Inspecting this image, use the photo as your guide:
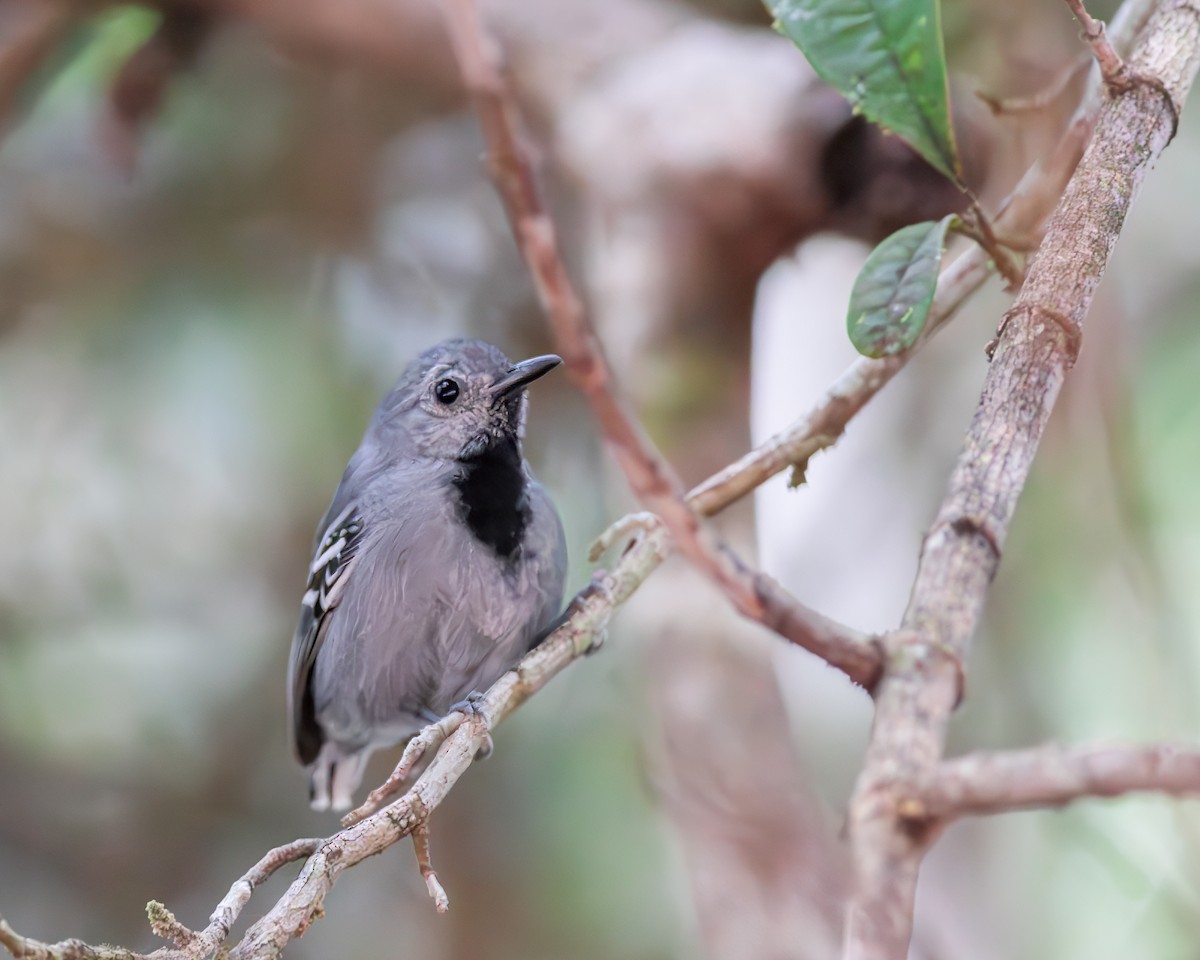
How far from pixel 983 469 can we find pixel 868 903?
0.40m

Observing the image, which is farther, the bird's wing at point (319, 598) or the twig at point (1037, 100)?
the bird's wing at point (319, 598)

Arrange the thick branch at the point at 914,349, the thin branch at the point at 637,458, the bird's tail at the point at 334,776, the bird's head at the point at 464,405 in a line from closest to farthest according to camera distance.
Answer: the thin branch at the point at 637,458, the thick branch at the point at 914,349, the bird's head at the point at 464,405, the bird's tail at the point at 334,776

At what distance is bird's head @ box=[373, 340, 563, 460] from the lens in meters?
1.79

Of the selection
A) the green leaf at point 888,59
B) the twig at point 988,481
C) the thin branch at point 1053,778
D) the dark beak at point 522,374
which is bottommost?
the thin branch at point 1053,778

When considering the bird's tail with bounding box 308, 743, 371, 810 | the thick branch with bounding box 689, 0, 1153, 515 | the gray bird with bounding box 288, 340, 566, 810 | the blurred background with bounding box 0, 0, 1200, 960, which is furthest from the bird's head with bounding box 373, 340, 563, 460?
the bird's tail with bounding box 308, 743, 371, 810

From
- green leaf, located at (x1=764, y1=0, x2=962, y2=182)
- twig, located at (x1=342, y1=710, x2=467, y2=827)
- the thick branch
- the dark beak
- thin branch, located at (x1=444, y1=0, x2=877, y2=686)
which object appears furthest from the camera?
the dark beak

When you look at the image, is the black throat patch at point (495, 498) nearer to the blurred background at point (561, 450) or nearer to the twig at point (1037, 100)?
the blurred background at point (561, 450)

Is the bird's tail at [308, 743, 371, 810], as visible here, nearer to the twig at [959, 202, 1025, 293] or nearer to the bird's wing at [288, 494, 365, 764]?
the bird's wing at [288, 494, 365, 764]

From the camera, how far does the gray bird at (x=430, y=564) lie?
1672mm

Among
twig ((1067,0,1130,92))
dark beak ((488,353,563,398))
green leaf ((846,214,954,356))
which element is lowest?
green leaf ((846,214,954,356))

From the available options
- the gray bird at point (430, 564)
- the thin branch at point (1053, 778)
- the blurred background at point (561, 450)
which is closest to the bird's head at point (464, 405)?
the gray bird at point (430, 564)

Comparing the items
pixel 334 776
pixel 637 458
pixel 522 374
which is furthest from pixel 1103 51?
pixel 334 776

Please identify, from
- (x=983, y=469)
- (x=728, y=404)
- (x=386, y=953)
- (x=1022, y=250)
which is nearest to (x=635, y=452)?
(x=983, y=469)

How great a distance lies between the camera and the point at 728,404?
1.98m
